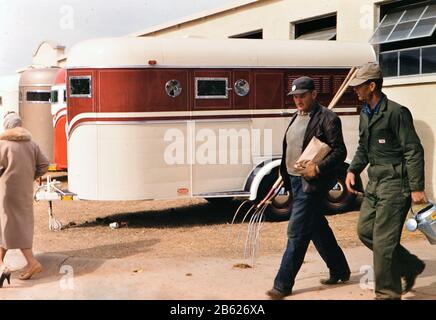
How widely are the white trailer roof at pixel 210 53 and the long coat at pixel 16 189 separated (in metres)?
2.80

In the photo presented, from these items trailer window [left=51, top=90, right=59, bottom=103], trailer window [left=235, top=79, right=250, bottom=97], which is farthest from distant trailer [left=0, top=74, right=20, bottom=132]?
trailer window [left=235, top=79, right=250, bottom=97]

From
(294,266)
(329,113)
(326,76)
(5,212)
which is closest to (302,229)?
(294,266)

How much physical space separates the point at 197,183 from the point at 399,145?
189 inches

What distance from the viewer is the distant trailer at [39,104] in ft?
54.5

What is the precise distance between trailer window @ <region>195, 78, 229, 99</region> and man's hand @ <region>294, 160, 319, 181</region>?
13.9 ft

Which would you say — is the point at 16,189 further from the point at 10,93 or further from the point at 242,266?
the point at 10,93

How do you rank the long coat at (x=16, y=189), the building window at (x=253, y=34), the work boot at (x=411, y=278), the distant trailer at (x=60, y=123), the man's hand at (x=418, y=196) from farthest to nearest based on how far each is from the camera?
1. the building window at (x=253, y=34)
2. the distant trailer at (x=60, y=123)
3. the long coat at (x=16, y=189)
4. the work boot at (x=411, y=278)
5. the man's hand at (x=418, y=196)

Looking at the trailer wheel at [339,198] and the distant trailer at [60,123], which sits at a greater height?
the distant trailer at [60,123]

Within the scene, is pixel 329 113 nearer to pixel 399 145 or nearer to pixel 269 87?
pixel 399 145

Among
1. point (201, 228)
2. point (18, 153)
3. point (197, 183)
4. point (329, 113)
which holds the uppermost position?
point (329, 113)

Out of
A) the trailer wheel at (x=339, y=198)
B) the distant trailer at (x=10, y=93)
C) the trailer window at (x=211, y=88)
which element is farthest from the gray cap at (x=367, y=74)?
the distant trailer at (x=10, y=93)

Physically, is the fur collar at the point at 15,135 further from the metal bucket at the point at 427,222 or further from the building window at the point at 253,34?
the building window at the point at 253,34

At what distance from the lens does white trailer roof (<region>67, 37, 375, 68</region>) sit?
29.7 feet

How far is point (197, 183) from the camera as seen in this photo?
30.9ft
